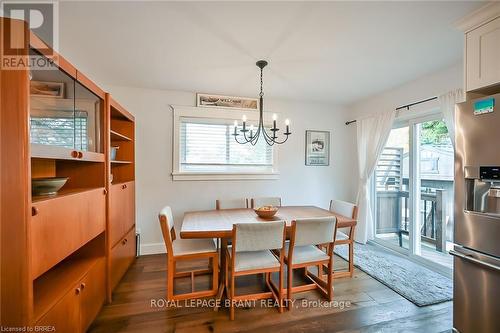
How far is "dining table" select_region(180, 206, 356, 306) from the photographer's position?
6.23 ft

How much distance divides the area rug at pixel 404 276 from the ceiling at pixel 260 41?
8.05 feet

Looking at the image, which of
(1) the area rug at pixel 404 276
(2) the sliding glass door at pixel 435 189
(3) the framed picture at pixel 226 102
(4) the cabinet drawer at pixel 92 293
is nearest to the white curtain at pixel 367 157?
(1) the area rug at pixel 404 276

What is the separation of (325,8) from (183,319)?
2.72 m

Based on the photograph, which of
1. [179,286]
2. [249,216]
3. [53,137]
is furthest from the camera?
[249,216]

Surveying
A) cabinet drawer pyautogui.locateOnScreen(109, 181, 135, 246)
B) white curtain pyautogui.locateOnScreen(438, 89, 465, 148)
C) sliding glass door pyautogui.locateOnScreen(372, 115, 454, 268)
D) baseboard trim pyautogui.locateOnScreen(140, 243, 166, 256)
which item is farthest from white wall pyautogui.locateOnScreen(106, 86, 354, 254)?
white curtain pyautogui.locateOnScreen(438, 89, 465, 148)

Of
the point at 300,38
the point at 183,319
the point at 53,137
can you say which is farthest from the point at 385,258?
the point at 53,137

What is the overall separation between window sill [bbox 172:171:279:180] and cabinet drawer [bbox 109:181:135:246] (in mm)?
675

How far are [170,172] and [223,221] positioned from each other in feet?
4.78

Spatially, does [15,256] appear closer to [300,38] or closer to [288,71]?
[300,38]

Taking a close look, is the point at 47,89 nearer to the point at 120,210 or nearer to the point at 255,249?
the point at 120,210

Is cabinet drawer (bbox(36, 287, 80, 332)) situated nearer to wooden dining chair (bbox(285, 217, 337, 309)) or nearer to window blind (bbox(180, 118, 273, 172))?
wooden dining chair (bbox(285, 217, 337, 309))

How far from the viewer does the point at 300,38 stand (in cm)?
190

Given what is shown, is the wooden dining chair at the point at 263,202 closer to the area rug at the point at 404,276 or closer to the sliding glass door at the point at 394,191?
the area rug at the point at 404,276

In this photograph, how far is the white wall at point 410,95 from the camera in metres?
2.46
